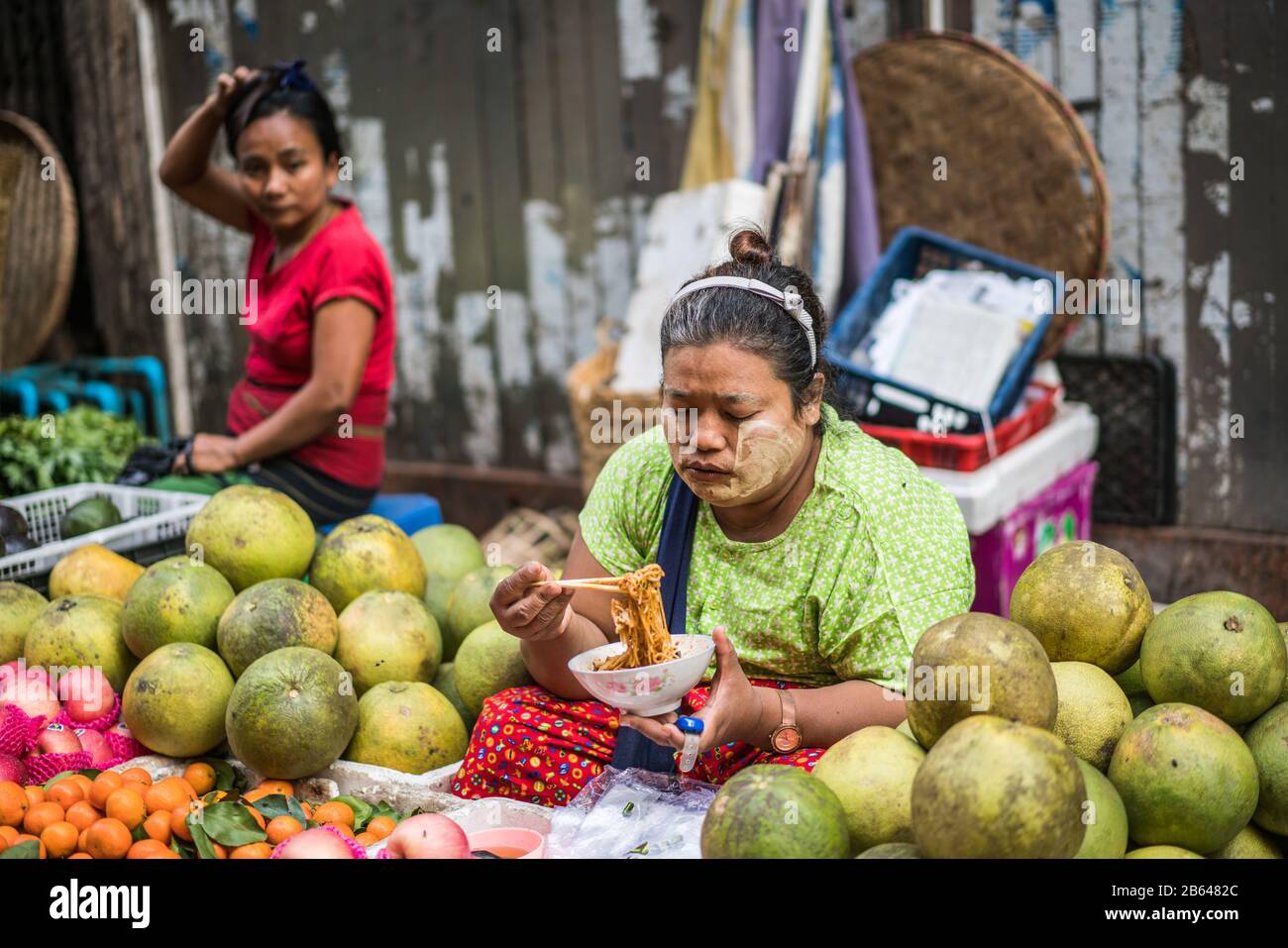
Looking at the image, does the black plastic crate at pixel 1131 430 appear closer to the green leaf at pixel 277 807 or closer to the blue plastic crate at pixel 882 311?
the blue plastic crate at pixel 882 311

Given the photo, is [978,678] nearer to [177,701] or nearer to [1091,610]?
[1091,610]

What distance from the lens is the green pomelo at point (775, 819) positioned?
167 cm

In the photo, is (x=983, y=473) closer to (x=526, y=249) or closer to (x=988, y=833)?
(x=988, y=833)

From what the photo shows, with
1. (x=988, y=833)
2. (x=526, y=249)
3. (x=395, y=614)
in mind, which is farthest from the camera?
(x=526, y=249)

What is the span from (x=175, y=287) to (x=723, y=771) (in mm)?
5188

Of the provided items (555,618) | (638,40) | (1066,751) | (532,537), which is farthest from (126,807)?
(638,40)

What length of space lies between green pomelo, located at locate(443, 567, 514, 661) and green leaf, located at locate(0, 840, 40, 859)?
3.63ft

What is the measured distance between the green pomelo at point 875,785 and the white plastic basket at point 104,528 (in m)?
2.17

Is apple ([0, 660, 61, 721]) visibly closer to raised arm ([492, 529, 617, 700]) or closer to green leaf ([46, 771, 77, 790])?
green leaf ([46, 771, 77, 790])

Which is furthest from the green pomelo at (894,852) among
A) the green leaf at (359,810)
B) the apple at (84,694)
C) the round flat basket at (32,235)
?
the round flat basket at (32,235)

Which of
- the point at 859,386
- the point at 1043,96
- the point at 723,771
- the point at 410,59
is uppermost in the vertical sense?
the point at 410,59

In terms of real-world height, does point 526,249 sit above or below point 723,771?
above
